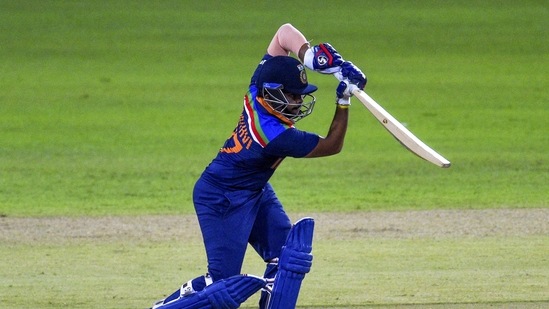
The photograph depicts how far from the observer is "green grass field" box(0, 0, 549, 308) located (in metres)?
8.64

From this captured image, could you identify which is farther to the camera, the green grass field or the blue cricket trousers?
the green grass field

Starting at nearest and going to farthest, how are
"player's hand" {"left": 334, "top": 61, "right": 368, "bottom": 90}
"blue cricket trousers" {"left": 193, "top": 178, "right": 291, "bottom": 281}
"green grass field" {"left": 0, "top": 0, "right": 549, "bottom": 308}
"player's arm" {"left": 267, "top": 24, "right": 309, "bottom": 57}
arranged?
"player's hand" {"left": 334, "top": 61, "right": 368, "bottom": 90}
"blue cricket trousers" {"left": 193, "top": 178, "right": 291, "bottom": 281}
"player's arm" {"left": 267, "top": 24, "right": 309, "bottom": 57}
"green grass field" {"left": 0, "top": 0, "right": 549, "bottom": 308}

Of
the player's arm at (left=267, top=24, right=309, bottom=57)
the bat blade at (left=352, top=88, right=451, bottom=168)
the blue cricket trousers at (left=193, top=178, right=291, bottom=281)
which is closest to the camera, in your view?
the bat blade at (left=352, top=88, right=451, bottom=168)

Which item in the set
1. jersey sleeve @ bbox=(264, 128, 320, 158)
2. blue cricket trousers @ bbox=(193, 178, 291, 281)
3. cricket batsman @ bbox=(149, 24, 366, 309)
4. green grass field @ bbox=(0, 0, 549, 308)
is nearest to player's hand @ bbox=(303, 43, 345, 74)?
cricket batsman @ bbox=(149, 24, 366, 309)

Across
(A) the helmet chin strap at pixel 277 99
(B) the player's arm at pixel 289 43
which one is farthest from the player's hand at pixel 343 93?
(B) the player's arm at pixel 289 43

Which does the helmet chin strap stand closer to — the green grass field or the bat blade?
the bat blade

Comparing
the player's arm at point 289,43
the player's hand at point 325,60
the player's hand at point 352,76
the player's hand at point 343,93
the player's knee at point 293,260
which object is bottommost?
the player's knee at point 293,260

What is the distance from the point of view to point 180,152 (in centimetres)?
1439

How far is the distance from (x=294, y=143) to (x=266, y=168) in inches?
13.9

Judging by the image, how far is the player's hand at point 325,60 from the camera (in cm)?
644

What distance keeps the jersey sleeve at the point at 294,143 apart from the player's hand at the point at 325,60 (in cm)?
41

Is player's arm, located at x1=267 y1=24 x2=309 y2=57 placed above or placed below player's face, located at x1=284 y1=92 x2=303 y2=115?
above

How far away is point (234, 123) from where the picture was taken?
1554cm

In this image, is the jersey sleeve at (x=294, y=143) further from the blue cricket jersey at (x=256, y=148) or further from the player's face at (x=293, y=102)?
the player's face at (x=293, y=102)
